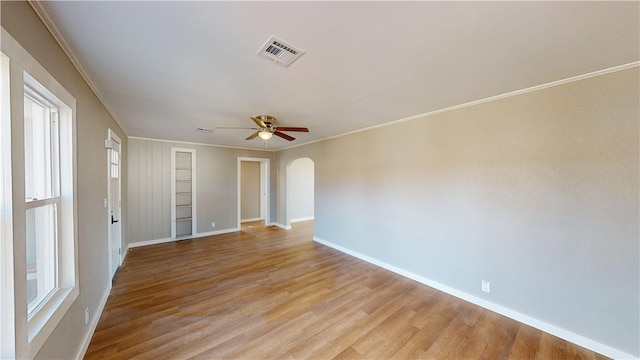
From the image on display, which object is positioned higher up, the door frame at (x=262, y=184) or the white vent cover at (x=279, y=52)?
the white vent cover at (x=279, y=52)

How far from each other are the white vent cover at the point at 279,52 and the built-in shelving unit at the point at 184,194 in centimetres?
474

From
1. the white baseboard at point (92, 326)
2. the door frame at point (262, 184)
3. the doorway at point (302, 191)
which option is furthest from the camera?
the doorway at point (302, 191)

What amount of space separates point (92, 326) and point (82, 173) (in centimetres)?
147

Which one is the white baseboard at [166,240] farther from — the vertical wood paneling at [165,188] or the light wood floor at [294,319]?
the light wood floor at [294,319]

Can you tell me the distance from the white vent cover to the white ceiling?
0.05 metres

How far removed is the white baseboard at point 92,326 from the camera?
184cm

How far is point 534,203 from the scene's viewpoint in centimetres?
232

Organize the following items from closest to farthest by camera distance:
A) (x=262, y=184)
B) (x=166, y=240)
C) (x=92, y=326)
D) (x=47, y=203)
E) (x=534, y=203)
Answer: (x=47, y=203) → (x=92, y=326) → (x=534, y=203) → (x=166, y=240) → (x=262, y=184)

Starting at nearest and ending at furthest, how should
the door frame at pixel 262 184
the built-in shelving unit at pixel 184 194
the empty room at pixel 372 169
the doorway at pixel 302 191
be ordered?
the empty room at pixel 372 169
the built-in shelving unit at pixel 184 194
the door frame at pixel 262 184
the doorway at pixel 302 191

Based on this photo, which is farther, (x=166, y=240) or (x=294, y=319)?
(x=166, y=240)

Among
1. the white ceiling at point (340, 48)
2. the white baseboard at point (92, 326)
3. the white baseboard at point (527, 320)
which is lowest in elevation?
the white baseboard at point (527, 320)

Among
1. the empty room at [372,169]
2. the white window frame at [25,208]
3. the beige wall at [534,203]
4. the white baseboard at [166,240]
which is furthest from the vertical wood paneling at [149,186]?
the beige wall at [534,203]

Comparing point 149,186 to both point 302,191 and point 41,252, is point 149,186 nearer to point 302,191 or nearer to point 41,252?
point 41,252

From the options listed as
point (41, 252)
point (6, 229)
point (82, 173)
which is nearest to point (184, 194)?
point (82, 173)
